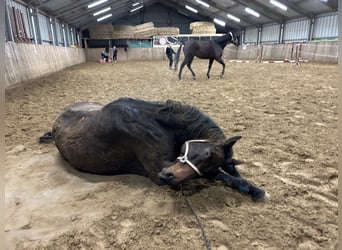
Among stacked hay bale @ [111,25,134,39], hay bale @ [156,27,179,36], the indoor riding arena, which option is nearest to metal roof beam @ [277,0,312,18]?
hay bale @ [156,27,179,36]

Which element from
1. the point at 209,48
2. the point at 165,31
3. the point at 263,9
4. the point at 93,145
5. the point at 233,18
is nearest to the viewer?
the point at 93,145

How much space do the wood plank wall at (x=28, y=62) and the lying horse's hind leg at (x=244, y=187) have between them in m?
7.69

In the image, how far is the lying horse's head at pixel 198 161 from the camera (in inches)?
68.6

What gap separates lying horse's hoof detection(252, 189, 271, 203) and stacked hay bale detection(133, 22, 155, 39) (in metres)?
27.1

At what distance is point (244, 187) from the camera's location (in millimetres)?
2082

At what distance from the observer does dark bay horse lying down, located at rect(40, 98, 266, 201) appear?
184cm

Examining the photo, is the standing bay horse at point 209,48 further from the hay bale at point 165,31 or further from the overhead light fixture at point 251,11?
the hay bale at point 165,31

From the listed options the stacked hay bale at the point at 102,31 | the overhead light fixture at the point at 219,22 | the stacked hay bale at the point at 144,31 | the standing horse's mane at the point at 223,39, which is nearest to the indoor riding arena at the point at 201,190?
the standing horse's mane at the point at 223,39

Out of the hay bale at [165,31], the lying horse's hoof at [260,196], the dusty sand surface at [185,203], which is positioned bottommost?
the dusty sand surface at [185,203]

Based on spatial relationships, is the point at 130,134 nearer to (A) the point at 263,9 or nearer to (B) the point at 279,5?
(B) the point at 279,5

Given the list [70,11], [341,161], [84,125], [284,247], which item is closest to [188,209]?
[284,247]

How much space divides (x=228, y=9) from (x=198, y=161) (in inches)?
1002

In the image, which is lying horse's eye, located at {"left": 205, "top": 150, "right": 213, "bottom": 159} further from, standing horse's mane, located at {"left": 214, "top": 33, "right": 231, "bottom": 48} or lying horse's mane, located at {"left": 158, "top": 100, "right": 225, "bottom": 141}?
standing horse's mane, located at {"left": 214, "top": 33, "right": 231, "bottom": 48}

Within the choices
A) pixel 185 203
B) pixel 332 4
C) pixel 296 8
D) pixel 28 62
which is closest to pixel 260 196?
pixel 185 203
